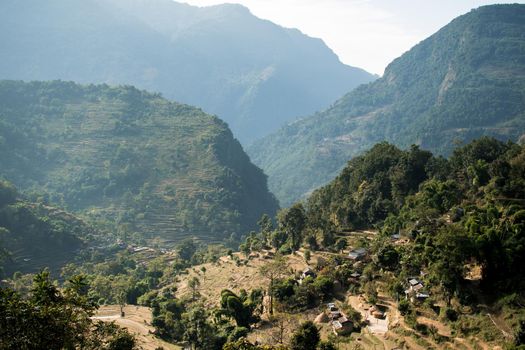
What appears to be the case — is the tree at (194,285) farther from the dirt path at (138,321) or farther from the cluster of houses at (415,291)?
the cluster of houses at (415,291)

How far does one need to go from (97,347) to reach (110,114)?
134933mm

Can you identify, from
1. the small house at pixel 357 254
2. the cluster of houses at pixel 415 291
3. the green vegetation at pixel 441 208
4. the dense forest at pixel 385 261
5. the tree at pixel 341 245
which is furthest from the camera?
the tree at pixel 341 245

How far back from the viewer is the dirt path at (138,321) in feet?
120

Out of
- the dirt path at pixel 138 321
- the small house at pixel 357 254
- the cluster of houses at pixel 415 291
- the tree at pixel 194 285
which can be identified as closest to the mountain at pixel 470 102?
the small house at pixel 357 254

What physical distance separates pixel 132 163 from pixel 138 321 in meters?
84.3

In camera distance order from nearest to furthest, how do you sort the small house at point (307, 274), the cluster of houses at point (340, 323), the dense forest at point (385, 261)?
the dense forest at point (385, 261) < the cluster of houses at point (340, 323) < the small house at point (307, 274)

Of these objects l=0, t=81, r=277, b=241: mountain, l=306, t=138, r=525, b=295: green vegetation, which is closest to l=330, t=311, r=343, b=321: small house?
l=306, t=138, r=525, b=295: green vegetation

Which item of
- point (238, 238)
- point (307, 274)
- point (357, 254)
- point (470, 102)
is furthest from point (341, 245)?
point (470, 102)

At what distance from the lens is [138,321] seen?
143 ft

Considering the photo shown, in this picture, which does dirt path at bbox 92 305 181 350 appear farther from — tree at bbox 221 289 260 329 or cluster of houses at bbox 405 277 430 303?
cluster of houses at bbox 405 277 430 303

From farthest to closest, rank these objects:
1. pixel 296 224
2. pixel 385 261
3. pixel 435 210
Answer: pixel 296 224
pixel 435 210
pixel 385 261

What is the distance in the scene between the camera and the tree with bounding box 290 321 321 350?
2581 centimetres

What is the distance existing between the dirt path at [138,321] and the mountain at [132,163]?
4318cm

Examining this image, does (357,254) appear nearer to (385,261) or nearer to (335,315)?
(385,261)
